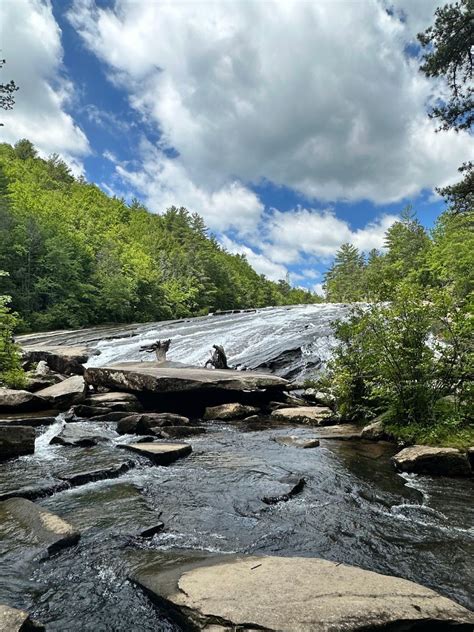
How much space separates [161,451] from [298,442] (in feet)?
11.8

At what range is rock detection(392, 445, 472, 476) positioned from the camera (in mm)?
8453

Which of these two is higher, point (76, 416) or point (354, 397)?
point (354, 397)

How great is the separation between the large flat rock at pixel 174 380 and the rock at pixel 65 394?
107cm

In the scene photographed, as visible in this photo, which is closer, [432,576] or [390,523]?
[432,576]

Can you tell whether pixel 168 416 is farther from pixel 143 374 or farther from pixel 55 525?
pixel 55 525

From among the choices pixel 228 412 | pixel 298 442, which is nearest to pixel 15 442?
pixel 298 442

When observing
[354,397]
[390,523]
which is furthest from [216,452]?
[354,397]

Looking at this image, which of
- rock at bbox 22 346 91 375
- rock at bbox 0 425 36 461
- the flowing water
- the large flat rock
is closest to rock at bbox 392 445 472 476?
the flowing water

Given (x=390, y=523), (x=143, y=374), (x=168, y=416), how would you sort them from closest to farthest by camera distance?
(x=390, y=523)
(x=168, y=416)
(x=143, y=374)

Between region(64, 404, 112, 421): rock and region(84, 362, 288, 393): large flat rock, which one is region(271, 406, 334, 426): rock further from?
region(64, 404, 112, 421): rock

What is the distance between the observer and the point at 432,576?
471 centimetres

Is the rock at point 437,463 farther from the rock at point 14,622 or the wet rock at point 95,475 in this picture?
the rock at point 14,622

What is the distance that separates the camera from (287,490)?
23.6 ft

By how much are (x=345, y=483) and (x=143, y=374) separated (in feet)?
27.2
